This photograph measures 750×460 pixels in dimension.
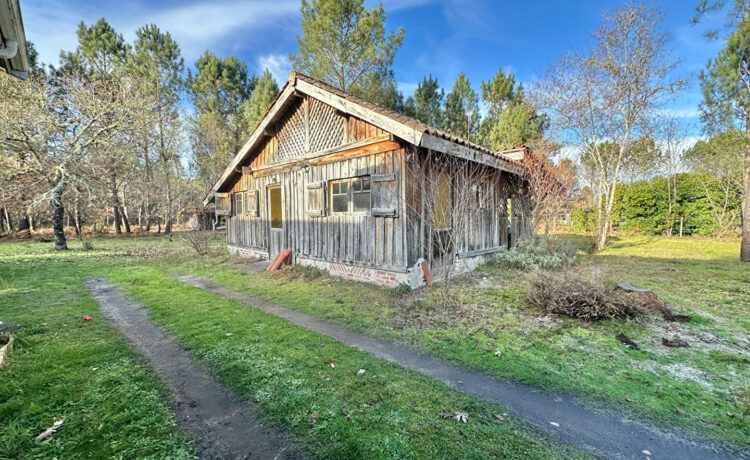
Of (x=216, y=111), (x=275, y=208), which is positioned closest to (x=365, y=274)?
(x=275, y=208)

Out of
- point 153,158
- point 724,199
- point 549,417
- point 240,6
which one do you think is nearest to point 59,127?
point 153,158

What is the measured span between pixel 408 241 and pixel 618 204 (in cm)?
1879

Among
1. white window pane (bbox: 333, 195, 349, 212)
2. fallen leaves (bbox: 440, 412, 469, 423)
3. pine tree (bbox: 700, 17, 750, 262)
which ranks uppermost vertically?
pine tree (bbox: 700, 17, 750, 262)

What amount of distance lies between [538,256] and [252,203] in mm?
9957

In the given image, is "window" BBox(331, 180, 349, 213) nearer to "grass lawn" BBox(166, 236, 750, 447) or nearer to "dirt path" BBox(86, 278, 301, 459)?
"grass lawn" BBox(166, 236, 750, 447)

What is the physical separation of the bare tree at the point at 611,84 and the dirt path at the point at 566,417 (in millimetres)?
13194

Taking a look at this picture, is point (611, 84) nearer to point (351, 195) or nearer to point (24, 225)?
point (351, 195)

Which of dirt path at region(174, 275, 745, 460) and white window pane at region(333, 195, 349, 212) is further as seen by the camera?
white window pane at region(333, 195, 349, 212)

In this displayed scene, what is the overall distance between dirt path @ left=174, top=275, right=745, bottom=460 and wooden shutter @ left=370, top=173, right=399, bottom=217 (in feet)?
11.2

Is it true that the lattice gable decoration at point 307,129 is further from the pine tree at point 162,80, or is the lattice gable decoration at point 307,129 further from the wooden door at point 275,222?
the pine tree at point 162,80

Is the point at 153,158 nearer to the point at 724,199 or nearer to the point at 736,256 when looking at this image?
the point at 736,256

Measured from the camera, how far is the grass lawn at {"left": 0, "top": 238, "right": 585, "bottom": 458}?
6.91 feet

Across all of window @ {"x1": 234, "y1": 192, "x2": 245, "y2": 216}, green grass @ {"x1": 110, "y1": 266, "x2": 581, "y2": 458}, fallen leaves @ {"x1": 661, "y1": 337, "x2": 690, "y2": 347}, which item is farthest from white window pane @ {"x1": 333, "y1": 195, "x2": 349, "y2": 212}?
fallen leaves @ {"x1": 661, "y1": 337, "x2": 690, "y2": 347}

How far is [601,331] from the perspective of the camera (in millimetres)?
4246
